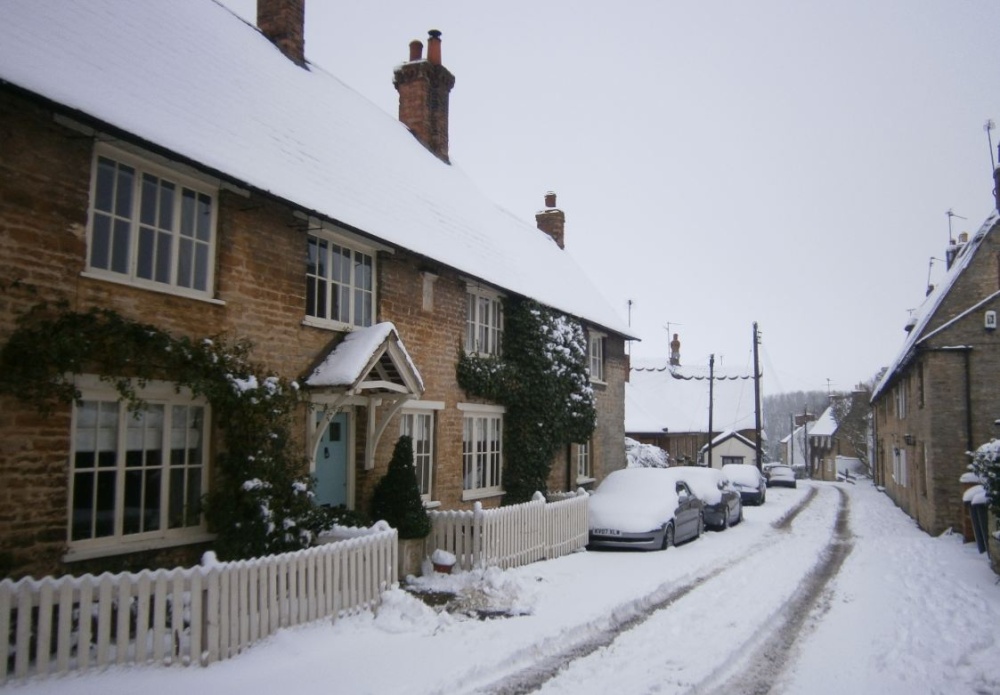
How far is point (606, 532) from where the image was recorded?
51.6 ft

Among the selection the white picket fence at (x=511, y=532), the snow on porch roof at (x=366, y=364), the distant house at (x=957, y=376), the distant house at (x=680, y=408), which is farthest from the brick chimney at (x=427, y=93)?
the distant house at (x=680, y=408)

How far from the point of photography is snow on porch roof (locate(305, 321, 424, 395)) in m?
10.7

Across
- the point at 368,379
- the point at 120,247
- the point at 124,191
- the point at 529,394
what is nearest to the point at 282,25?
the point at 368,379

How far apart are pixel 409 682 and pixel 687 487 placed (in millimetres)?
12371

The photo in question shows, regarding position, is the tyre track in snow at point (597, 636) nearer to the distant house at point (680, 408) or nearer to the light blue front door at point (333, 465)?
the light blue front door at point (333, 465)

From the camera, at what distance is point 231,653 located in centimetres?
736

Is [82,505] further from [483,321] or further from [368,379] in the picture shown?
[483,321]

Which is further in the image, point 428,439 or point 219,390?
point 428,439

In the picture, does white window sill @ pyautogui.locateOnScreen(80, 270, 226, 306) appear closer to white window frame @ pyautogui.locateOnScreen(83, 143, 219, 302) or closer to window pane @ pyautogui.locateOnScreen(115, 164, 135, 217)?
white window frame @ pyautogui.locateOnScreen(83, 143, 219, 302)

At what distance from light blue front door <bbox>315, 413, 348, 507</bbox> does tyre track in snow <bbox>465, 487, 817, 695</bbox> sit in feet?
15.9

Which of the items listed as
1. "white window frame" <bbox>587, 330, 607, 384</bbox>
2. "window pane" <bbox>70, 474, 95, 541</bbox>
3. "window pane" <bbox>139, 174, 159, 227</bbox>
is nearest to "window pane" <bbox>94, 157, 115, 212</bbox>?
"window pane" <bbox>139, 174, 159, 227</bbox>

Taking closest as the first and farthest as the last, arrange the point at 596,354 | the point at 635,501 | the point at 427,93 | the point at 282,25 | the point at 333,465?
the point at 333,465, the point at 282,25, the point at 635,501, the point at 427,93, the point at 596,354

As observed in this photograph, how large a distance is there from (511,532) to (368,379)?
3811mm

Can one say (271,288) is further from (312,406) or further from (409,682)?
(409,682)
